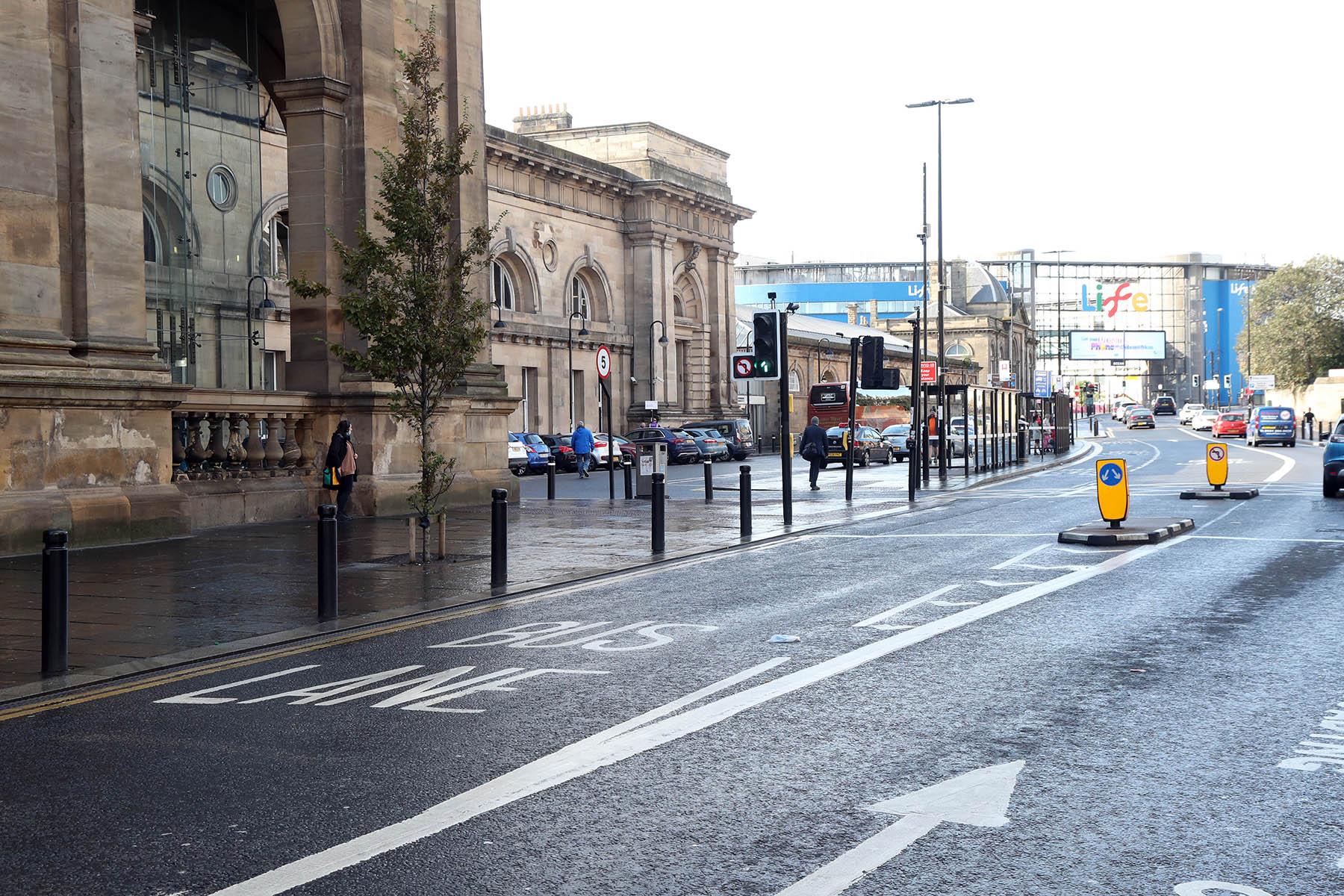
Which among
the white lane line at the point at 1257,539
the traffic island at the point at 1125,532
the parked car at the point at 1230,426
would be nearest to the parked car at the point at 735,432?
the parked car at the point at 1230,426

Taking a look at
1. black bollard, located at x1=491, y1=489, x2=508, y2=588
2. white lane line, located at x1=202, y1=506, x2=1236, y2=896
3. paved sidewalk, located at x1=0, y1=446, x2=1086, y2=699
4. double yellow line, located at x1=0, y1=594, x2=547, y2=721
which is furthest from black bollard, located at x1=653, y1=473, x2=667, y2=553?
white lane line, located at x1=202, y1=506, x2=1236, y2=896

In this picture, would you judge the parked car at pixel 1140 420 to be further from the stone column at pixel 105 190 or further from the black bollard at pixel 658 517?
the stone column at pixel 105 190

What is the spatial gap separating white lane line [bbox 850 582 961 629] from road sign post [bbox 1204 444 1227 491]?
1474 centimetres

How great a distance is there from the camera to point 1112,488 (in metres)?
16.7

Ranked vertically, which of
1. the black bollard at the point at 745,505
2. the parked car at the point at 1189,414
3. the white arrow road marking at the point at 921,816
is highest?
the parked car at the point at 1189,414

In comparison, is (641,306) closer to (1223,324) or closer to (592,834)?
(592,834)

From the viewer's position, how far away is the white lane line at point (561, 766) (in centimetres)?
452

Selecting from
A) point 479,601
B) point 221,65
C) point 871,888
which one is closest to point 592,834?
point 871,888

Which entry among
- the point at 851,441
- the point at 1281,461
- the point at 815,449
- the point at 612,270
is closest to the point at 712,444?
the point at 612,270

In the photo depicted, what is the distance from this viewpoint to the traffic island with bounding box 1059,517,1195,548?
15602 mm

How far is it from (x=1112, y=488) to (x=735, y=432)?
44.4m

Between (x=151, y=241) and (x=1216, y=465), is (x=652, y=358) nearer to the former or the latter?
(x=1216, y=465)

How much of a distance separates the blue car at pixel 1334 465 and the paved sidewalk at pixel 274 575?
785 centimetres

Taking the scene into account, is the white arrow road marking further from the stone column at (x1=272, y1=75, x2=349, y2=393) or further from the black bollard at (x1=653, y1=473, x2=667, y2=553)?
the stone column at (x1=272, y1=75, x2=349, y2=393)
